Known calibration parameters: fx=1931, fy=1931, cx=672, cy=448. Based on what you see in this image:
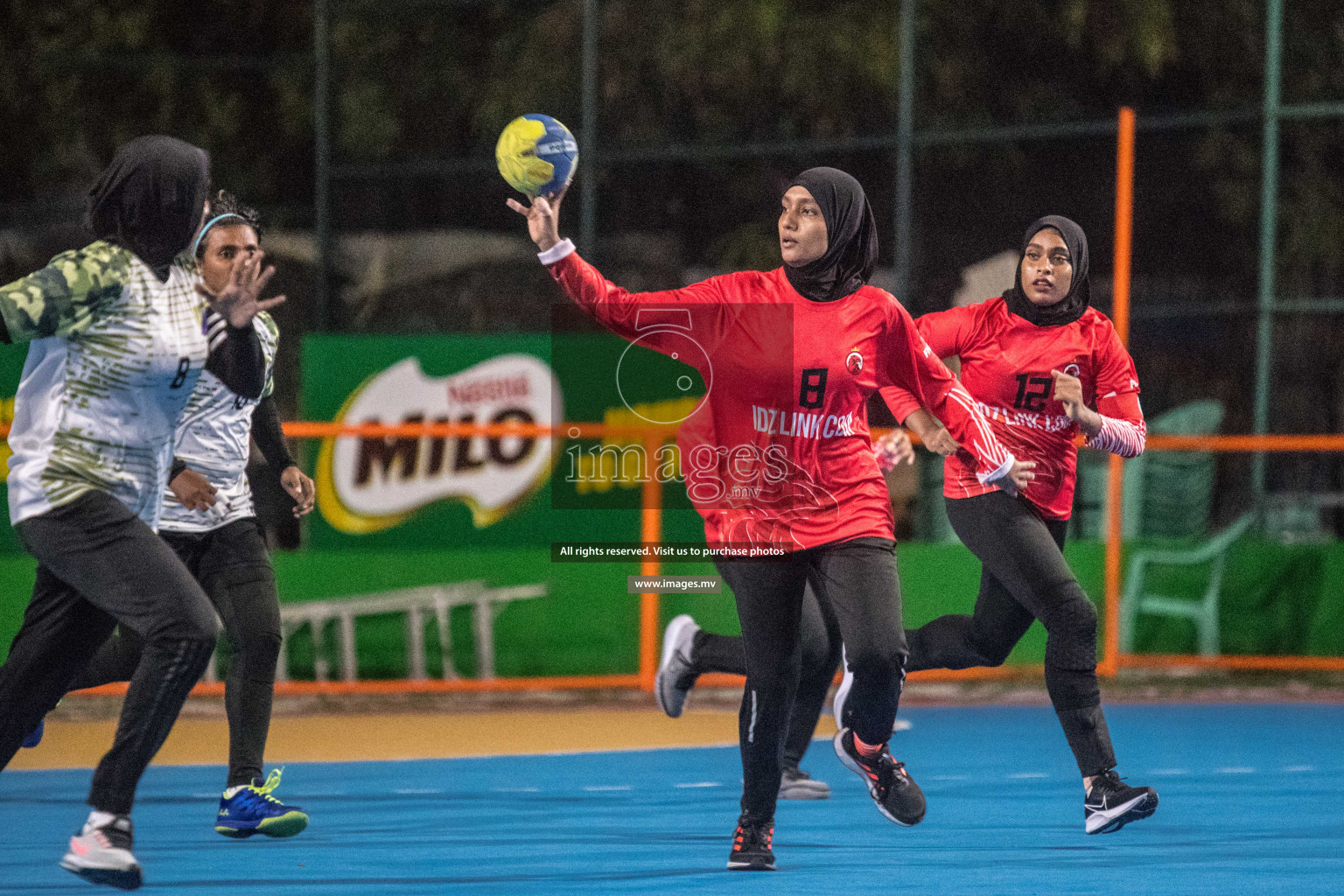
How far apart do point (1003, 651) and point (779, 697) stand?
1.72m

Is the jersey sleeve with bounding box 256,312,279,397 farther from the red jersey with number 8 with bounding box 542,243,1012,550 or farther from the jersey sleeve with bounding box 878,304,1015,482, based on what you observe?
the jersey sleeve with bounding box 878,304,1015,482

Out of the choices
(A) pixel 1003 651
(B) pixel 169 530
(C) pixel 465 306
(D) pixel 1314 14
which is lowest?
(A) pixel 1003 651

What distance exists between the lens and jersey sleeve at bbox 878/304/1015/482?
660cm

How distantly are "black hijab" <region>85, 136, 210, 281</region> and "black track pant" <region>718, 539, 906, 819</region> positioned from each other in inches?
81.9

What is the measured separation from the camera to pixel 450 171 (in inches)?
640

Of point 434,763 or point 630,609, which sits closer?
point 434,763

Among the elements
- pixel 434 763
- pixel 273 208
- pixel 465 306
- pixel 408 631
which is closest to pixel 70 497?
pixel 434 763

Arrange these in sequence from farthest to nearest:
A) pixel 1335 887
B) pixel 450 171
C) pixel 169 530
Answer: pixel 450 171
pixel 169 530
pixel 1335 887

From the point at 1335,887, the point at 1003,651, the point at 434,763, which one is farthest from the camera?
the point at 434,763

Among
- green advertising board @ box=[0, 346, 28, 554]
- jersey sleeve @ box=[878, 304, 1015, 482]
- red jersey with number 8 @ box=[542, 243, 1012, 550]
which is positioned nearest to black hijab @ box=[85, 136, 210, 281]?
red jersey with number 8 @ box=[542, 243, 1012, 550]

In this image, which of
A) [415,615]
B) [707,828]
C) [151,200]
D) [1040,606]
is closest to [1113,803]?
[1040,606]

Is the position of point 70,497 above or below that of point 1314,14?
→ below

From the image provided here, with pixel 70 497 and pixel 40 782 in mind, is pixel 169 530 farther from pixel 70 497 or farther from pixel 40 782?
pixel 40 782

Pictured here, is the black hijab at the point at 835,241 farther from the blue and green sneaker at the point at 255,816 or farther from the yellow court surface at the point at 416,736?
the yellow court surface at the point at 416,736
